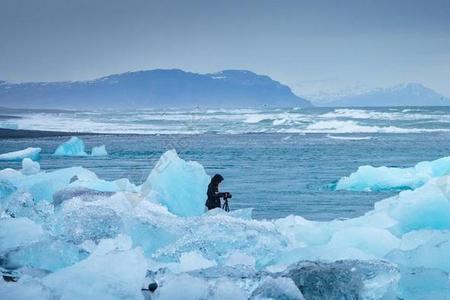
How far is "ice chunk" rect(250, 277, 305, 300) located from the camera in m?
5.61

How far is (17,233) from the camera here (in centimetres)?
776

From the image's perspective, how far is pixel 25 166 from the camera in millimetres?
17656

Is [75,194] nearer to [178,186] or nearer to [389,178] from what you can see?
[178,186]

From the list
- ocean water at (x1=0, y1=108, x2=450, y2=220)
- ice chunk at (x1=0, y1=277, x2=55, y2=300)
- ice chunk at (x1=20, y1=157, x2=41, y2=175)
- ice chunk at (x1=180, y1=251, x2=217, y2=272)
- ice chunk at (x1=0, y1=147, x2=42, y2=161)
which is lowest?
ocean water at (x1=0, y1=108, x2=450, y2=220)

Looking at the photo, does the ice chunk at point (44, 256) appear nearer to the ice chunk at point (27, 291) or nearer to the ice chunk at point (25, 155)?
the ice chunk at point (27, 291)

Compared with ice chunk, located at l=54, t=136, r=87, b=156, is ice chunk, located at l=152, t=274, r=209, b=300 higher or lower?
higher

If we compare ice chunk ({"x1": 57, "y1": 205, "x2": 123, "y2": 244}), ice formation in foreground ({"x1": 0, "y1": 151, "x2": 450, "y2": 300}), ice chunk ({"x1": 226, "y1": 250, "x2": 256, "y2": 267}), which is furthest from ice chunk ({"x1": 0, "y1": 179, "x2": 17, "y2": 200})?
ice chunk ({"x1": 226, "y1": 250, "x2": 256, "y2": 267})

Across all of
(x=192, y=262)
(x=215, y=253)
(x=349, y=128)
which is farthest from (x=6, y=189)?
(x=349, y=128)

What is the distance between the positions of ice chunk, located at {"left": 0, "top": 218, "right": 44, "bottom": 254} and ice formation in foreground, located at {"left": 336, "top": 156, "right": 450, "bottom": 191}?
1021cm

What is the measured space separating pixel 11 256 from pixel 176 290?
2.20 m

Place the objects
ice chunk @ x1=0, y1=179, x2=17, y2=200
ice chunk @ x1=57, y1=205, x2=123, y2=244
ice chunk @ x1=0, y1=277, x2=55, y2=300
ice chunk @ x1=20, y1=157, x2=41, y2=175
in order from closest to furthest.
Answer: ice chunk @ x1=0, y1=277, x2=55, y2=300 → ice chunk @ x1=57, y1=205, x2=123, y2=244 → ice chunk @ x1=0, y1=179, x2=17, y2=200 → ice chunk @ x1=20, y1=157, x2=41, y2=175

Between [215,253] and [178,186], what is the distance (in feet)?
15.9

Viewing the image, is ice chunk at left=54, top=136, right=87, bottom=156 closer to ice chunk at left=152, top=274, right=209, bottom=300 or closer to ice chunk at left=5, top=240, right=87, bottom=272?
ice chunk at left=5, top=240, right=87, bottom=272

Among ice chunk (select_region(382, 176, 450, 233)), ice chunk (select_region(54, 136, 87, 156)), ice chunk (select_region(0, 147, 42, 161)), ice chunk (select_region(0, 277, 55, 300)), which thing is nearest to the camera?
ice chunk (select_region(0, 277, 55, 300))
